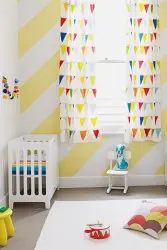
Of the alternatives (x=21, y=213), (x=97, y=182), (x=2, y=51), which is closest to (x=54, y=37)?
(x=2, y=51)

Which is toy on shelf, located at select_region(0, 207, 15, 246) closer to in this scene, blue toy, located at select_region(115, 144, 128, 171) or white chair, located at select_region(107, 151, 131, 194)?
white chair, located at select_region(107, 151, 131, 194)

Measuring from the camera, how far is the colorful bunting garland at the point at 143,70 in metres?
4.10

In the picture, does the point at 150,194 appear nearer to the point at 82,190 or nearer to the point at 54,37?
the point at 82,190

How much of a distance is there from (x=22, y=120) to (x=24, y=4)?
130 centimetres

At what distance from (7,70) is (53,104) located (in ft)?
2.49

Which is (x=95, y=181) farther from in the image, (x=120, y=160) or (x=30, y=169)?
(x=30, y=169)

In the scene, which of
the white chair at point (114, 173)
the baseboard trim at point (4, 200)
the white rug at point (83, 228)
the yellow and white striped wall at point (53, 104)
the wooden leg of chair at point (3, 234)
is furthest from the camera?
the yellow and white striped wall at point (53, 104)

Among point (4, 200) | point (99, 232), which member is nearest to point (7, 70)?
point (4, 200)

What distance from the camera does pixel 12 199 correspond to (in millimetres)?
3412

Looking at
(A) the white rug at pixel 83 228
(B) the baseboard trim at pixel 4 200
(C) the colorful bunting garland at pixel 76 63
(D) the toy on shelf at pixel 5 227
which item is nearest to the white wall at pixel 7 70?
(B) the baseboard trim at pixel 4 200

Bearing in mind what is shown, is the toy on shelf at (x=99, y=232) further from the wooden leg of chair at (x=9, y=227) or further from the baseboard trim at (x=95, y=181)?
the baseboard trim at (x=95, y=181)

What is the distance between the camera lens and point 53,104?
Result: 13.7 ft

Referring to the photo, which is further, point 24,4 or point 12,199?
point 24,4

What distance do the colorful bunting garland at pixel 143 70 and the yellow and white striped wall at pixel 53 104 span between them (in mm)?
123
